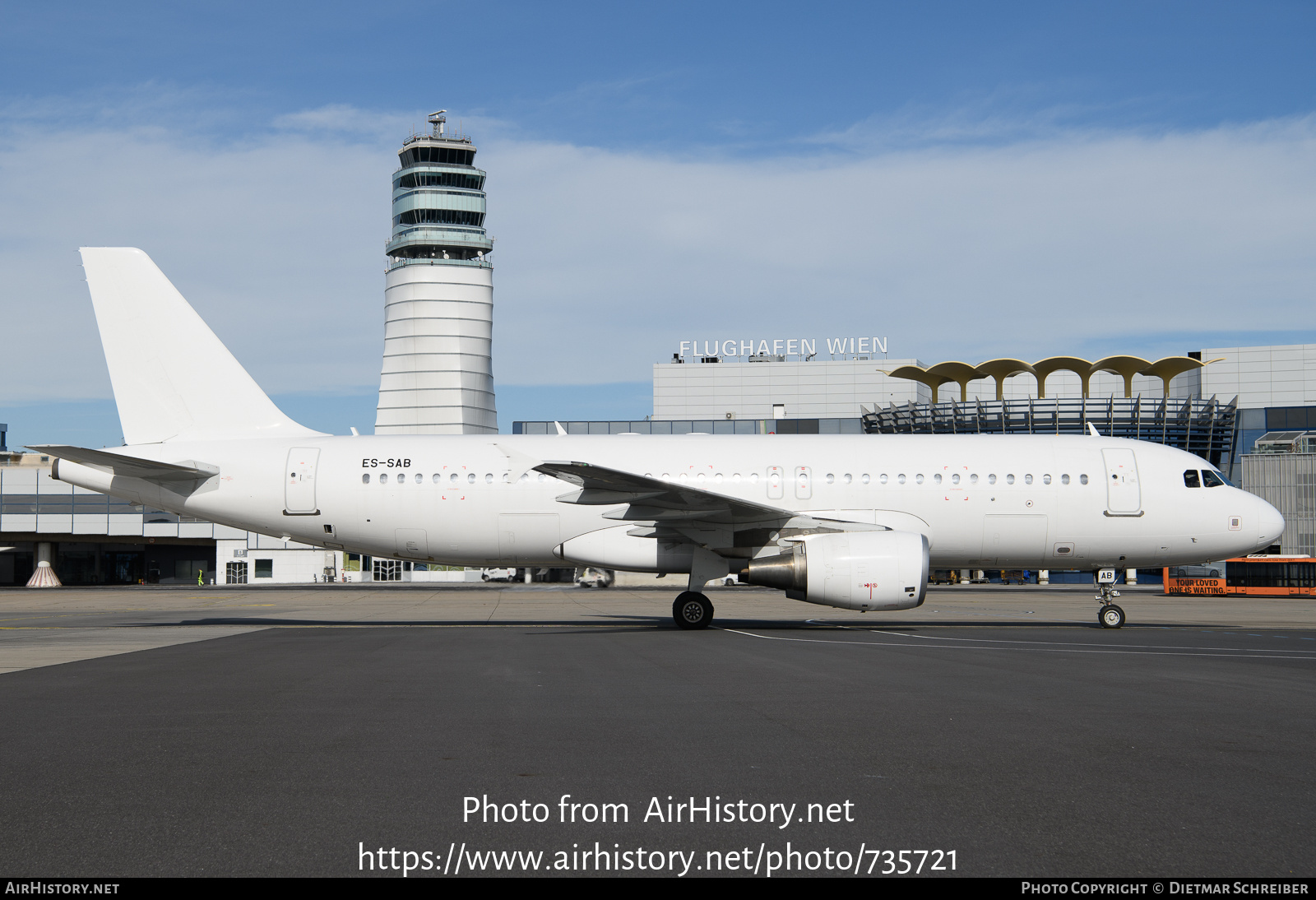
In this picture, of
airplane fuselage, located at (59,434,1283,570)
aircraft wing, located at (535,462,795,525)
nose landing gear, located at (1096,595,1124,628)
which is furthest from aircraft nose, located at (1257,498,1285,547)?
aircraft wing, located at (535,462,795,525)

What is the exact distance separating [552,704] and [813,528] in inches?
476

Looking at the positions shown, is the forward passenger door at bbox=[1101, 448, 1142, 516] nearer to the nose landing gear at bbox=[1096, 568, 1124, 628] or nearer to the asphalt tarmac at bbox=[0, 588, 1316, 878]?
the nose landing gear at bbox=[1096, 568, 1124, 628]

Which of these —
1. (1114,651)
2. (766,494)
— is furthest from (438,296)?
(1114,651)

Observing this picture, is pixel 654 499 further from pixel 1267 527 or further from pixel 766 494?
pixel 1267 527

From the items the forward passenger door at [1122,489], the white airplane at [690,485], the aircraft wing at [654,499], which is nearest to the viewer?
the aircraft wing at [654,499]

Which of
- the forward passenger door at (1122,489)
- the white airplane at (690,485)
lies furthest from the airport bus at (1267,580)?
the forward passenger door at (1122,489)

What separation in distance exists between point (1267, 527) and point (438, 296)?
101 metres

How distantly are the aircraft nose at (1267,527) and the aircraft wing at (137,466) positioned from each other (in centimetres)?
2375

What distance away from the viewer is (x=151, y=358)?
24219 millimetres

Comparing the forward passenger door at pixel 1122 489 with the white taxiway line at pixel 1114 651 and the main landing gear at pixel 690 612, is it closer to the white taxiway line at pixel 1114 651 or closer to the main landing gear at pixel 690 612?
the white taxiway line at pixel 1114 651

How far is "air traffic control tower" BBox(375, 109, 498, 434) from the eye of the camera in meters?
114

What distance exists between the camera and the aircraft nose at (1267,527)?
75.8 ft

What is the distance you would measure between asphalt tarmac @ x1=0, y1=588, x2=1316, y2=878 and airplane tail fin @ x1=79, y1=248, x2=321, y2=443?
9438 millimetres

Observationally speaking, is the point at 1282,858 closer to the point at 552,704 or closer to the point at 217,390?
→ the point at 552,704
